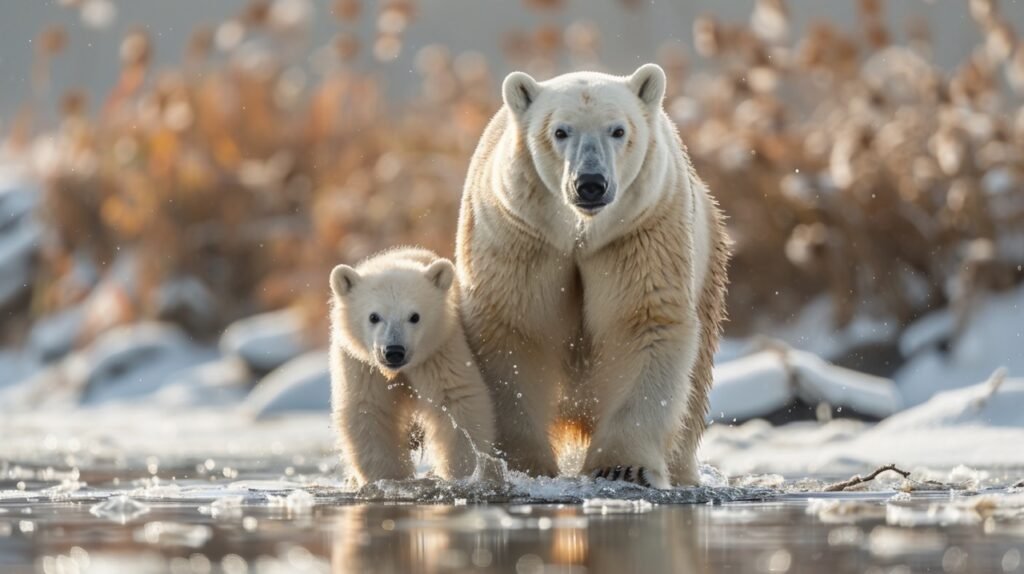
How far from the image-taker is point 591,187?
579 cm

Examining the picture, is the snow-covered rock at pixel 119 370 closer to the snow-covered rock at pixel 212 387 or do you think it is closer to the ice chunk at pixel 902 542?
the snow-covered rock at pixel 212 387

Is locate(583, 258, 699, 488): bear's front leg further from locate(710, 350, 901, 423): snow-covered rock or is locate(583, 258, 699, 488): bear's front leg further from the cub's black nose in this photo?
locate(710, 350, 901, 423): snow-covered rock

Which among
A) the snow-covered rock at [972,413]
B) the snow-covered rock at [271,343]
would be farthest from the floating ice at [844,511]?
the snow-covered rock at [271,343]

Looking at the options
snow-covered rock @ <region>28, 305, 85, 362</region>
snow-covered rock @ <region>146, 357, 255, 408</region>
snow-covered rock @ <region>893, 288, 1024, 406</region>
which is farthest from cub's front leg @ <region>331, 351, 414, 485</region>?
snow-covered rock @ <region>28, 305, 85, 362</region>

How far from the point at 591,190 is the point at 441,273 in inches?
39.6

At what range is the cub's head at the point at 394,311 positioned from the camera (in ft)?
20.4

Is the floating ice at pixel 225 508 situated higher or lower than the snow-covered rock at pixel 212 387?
lower

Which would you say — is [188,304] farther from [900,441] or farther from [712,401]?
[900,441]

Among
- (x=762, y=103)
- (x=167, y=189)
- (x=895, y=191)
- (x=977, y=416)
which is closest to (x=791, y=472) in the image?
(x=977, y=416)

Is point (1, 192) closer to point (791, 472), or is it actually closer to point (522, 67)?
point (522, 67)

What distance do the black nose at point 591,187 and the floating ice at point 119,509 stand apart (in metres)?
1.71

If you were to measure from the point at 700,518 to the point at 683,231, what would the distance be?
5.02ft

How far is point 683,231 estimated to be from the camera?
21.0 feet

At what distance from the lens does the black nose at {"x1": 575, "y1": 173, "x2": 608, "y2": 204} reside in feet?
19.0
